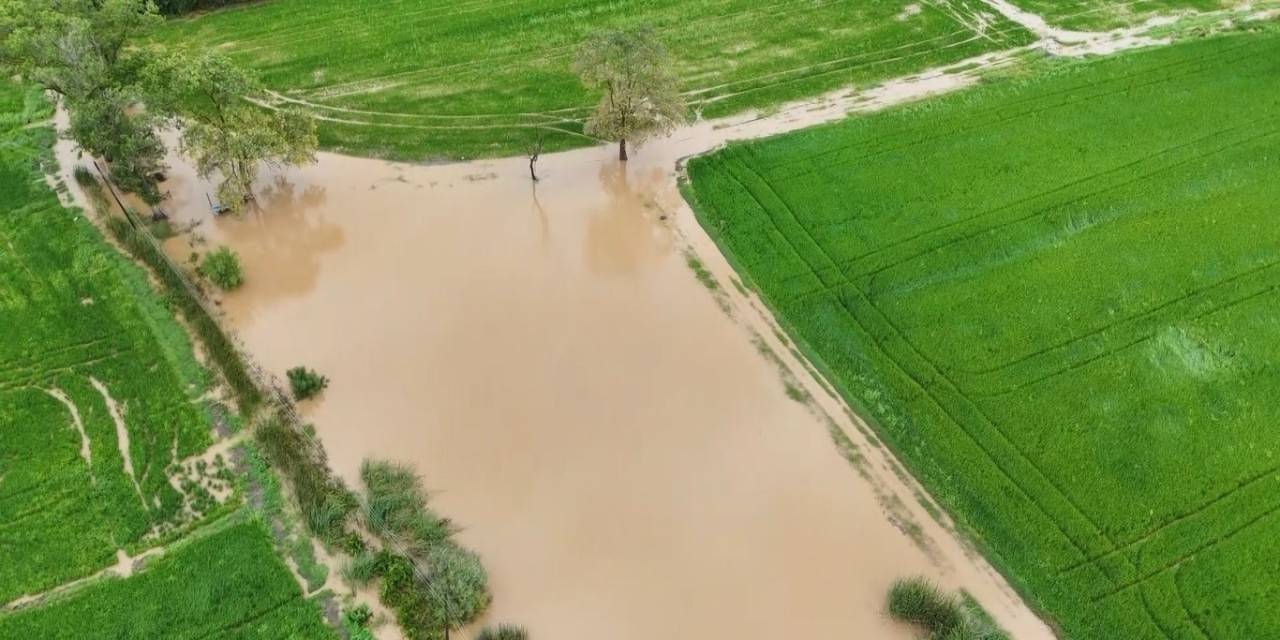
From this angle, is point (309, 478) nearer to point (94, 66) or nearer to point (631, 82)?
point (631, 82)

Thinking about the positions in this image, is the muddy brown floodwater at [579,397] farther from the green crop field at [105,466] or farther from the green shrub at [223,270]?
the green crop field at [105,466]

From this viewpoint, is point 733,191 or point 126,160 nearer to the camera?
point 126,160

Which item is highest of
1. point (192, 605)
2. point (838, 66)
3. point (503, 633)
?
point (838, 66)

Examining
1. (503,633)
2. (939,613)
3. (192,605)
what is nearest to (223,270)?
(192,605)

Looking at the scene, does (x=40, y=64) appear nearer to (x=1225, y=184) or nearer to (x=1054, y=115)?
(x=1054, y=115)

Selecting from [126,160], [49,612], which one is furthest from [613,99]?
[49,612]

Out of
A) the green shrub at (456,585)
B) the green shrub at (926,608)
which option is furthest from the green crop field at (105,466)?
the green shrub at (926,608)
